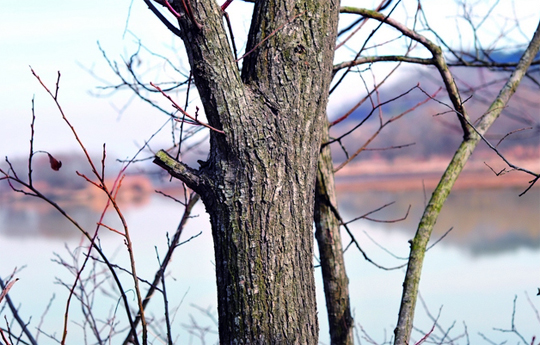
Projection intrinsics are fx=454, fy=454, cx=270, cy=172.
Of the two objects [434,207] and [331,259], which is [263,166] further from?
[331,259]

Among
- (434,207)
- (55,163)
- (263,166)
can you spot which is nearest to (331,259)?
(434,207)

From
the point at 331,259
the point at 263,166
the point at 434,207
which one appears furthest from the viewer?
the point at 331,259

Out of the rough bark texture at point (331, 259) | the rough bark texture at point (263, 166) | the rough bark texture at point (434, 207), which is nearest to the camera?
the rough bark texture at point (263, 166)

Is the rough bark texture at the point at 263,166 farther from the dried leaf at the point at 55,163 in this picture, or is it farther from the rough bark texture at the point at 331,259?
the rough bark texture at the point at 331,259

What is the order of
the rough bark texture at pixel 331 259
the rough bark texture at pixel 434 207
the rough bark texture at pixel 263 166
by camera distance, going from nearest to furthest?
the rough bark texture at pixel 263 166, the rough bark texture at pixel 434 207, the rough bark texture at pixel 331 259

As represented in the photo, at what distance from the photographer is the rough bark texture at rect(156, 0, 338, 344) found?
3.67 ft

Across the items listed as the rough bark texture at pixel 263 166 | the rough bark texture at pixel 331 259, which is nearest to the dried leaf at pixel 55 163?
the rough bark texture at pixel 263 166

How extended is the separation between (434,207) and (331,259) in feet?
1.67

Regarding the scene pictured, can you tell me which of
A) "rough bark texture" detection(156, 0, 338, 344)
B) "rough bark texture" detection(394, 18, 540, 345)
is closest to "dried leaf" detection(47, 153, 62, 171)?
"rough bark texture" detection(156, 0, 338, 344)

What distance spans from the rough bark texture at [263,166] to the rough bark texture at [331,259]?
0.73 m

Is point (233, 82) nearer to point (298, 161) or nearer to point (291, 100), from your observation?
point (291, 100)

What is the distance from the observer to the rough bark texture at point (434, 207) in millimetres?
1549

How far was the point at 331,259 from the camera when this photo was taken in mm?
1985

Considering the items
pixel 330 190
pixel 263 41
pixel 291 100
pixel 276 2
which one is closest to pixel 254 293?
pixel 291 100
